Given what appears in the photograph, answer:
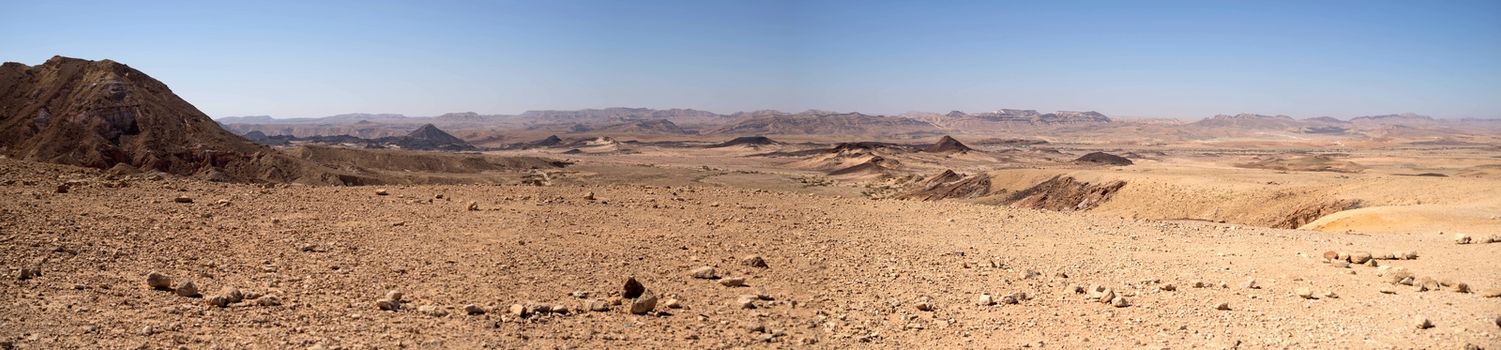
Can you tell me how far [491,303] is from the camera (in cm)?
836

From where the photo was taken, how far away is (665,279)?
32.5 ft

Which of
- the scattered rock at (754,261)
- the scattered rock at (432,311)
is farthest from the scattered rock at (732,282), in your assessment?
the scattered rock at (432,311)

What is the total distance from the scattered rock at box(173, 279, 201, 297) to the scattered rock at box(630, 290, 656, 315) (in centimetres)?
384

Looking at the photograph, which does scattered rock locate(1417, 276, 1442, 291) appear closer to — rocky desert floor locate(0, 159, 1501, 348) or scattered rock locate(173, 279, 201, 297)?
rocky desert floor locate(0, 159, 1501, 348)

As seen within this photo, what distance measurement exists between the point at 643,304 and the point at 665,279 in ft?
5.26

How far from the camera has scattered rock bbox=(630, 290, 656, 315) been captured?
829cm

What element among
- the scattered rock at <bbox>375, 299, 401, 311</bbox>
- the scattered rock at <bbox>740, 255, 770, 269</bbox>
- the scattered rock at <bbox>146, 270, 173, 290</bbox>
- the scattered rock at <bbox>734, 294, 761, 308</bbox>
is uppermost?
the scattered rock at <bbox>146, 270, 173, 290</bbox>

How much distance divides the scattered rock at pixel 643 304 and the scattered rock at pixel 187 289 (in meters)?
3.84

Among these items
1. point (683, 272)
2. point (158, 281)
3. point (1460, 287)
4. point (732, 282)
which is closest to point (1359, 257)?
point (1460, 287)

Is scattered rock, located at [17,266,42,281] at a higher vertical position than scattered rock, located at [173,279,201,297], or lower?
higher

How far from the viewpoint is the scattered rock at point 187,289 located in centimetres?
778

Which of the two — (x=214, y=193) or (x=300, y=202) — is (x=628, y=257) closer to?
(x=300, y=202)

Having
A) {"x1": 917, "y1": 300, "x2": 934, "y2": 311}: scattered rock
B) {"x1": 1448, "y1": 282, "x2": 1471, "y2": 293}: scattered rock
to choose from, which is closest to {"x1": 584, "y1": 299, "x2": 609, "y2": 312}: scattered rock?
{"x1": 917, "y1": 300, "x2": 934, "y2": 311}: scattered rock

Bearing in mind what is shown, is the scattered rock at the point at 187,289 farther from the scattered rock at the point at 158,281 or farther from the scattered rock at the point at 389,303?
the scattered rock at the point at 389,303
